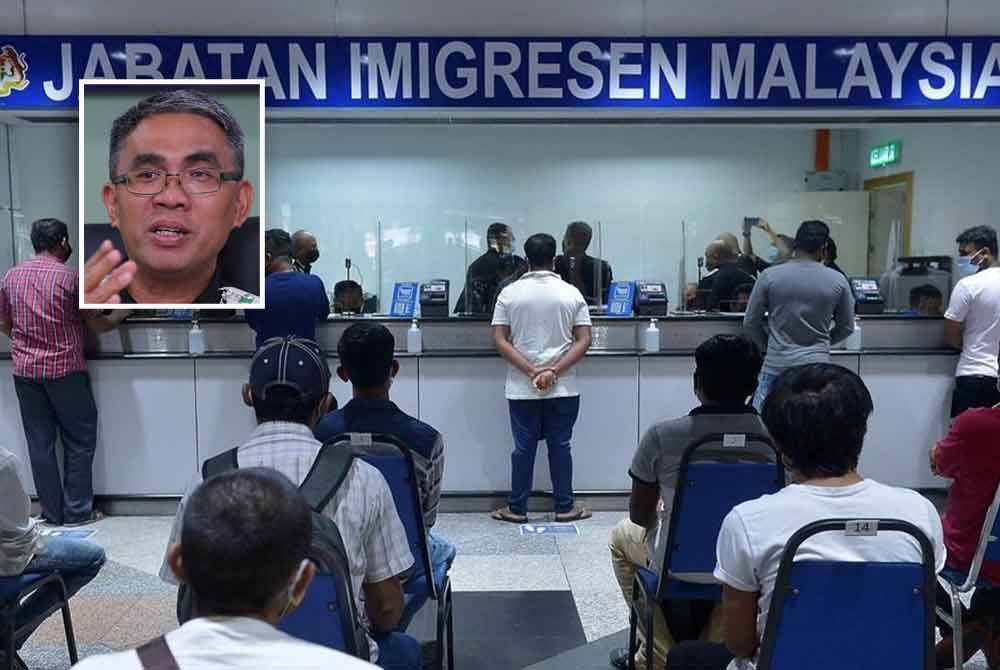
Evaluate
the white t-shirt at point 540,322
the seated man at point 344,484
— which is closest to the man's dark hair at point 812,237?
the white t-shirt at point 540,322

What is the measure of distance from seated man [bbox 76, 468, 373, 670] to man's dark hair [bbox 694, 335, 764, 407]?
1.43 metres

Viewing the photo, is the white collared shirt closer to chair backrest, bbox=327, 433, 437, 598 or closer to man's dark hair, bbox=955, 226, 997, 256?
chair backrest, bbox=327, 433, 437, 598

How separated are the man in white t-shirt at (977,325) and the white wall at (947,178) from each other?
1931 millimetres

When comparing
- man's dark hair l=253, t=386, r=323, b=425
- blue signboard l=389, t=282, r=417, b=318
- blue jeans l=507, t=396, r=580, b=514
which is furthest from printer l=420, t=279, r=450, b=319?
man's dark hair l=253, t=386, r=323, b=425

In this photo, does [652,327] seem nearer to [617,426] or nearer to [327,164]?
[617,426]

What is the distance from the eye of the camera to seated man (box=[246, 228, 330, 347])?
402 centimetres

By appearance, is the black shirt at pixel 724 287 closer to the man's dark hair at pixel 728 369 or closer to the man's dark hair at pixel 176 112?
the man's dark hair at pixel 728 369

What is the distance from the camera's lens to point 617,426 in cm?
432

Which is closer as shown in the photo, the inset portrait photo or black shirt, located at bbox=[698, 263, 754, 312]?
the inset portrait photo

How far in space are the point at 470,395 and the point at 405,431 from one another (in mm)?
2061

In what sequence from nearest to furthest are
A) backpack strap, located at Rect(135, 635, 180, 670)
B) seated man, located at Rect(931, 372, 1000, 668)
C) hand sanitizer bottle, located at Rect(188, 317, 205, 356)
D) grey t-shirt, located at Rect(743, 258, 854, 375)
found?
backpack strap, located at Rect(135, 635, 180, 670) < seated man, located at Rect(931, 372, 1000, 668) < grey t-shirt, located at Rect(743, 258, 854, 375) < hand sanitizer bottle, located at Rect(188, 317, 205, 356)

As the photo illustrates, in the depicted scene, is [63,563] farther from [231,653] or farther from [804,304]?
[804,304]

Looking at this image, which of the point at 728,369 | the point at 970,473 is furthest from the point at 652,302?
the point at 970,473

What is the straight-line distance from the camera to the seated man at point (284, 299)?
13.2ft
